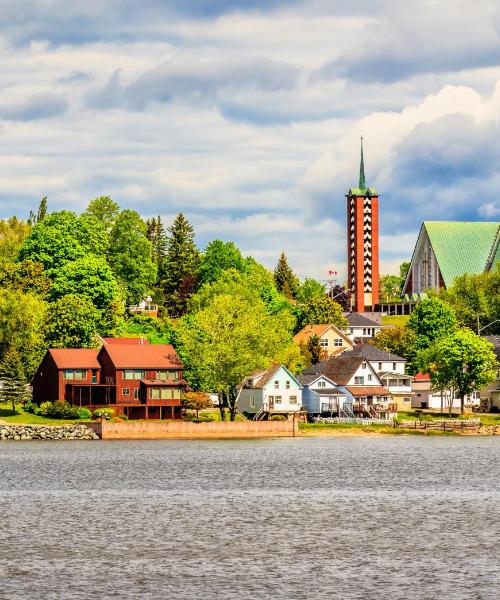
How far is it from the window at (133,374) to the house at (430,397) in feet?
134

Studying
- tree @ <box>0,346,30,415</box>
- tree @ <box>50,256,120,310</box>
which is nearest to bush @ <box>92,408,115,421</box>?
tree @ <box>0,346,30,415</box>

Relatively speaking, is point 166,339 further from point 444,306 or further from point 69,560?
point 69,560

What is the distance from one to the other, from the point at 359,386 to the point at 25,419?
43920mm

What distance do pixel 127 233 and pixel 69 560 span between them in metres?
135

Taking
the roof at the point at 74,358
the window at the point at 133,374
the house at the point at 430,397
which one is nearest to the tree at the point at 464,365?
the house at the point at 430,397

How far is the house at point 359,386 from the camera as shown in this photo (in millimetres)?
148750

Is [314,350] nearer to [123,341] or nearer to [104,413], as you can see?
[123,341]

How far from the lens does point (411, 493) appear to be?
72.9 m

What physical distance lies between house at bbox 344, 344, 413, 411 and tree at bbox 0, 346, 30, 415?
45.3 meters

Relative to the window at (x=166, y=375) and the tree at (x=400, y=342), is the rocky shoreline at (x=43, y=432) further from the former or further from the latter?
the tree at (x=400, y=342)

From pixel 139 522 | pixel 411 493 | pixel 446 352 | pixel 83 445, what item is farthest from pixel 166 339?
pixel 139 522

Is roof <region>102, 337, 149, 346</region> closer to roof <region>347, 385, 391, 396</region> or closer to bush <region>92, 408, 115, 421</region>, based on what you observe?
bush <region>92, 408, 115, 421</region>

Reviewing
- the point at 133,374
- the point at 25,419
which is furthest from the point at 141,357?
the point at 25,419

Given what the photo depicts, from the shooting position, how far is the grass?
12675 centimetres
